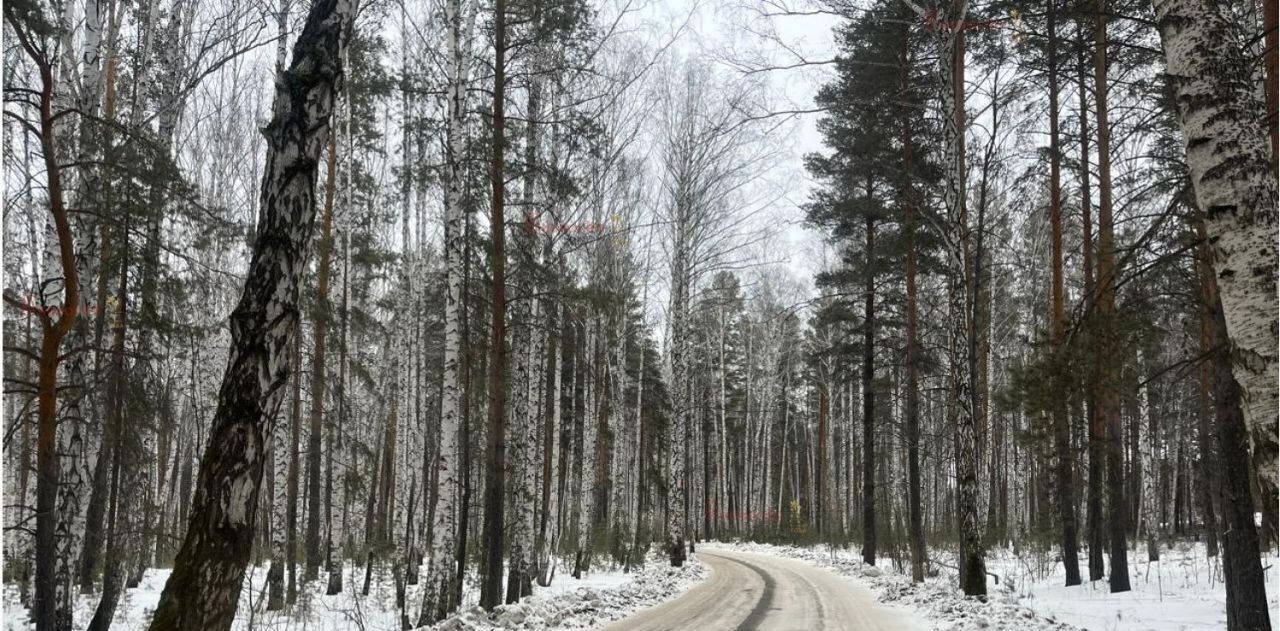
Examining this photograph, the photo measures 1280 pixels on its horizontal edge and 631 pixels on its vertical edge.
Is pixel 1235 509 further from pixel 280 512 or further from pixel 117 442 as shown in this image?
pixel 280 512

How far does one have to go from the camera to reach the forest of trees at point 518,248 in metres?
4.64

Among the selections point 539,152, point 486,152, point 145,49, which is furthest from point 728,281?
point 145,49

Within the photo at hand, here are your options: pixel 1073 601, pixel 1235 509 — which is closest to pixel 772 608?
pixel 1073 601

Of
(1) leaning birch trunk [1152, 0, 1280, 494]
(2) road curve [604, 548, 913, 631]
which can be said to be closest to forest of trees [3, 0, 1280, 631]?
(1) leaning birch trunk [1152, 0, 1280, 494]

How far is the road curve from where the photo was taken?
991 centimetres

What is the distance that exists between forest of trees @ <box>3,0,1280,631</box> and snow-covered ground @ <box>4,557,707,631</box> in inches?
20.0

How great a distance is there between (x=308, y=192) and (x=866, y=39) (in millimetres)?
13924

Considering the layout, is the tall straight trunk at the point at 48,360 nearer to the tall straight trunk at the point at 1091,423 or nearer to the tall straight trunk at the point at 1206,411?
the tall straight trunk at the point at 1206,411

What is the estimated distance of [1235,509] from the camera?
7676 mm

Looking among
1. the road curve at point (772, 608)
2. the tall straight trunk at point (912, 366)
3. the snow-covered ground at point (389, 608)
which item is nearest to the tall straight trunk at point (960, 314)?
the road curve at point (772, 608)

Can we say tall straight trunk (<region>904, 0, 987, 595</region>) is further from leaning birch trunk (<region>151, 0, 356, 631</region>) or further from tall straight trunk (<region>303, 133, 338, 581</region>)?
tall straight trunk (<region>303, 133, 338, 581</region>)

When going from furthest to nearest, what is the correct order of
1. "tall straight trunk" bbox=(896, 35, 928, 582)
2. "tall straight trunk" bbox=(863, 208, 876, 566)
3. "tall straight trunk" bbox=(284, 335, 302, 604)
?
"tall straight trunk" bbox=(863, 208, 876, 566)
"tall straight trunk" bbox=(896, 35, 928, 582)
"tall straight trunk" bbox=(284, 335, 302, 604)

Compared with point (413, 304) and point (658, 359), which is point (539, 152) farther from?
point (658, 359)

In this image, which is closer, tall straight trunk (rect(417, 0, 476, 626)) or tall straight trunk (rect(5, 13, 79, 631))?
tall straight trunk (rect(5, 13, 79, 631))
